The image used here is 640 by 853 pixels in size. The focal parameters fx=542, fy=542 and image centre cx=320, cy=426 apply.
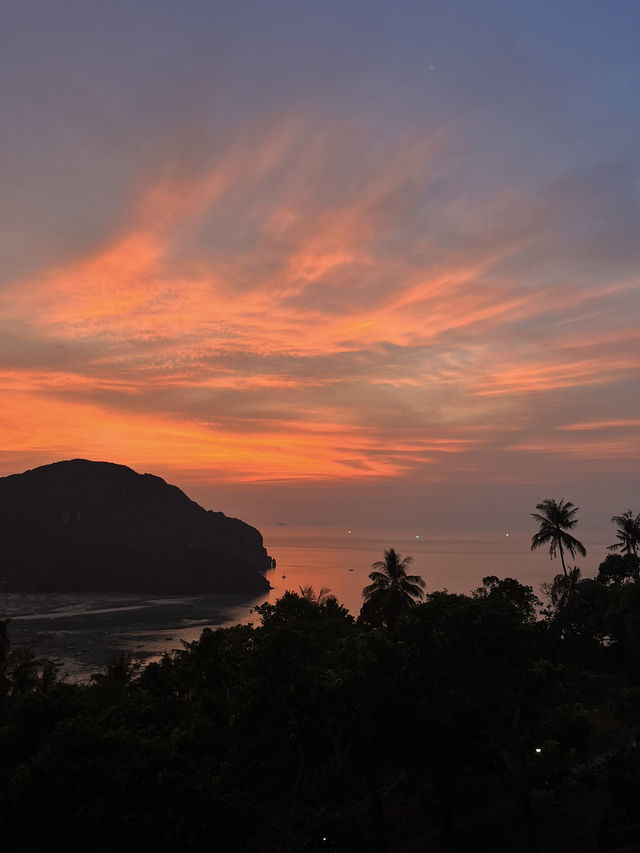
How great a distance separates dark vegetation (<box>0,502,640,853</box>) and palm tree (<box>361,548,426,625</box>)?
2007 centimetres

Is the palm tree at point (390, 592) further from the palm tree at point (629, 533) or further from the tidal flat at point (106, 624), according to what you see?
the tidal flat at point (106, 624)

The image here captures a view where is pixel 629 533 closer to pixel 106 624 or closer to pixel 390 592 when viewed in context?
pixel 390 592

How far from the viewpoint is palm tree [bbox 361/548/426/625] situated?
48469 millimetres

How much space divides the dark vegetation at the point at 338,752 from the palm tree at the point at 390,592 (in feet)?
65.8

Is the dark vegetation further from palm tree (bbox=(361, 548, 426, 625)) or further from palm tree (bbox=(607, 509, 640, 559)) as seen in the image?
palm tree (bbox=(607, 509, 640, 559))

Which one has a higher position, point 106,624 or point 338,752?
point 338,752

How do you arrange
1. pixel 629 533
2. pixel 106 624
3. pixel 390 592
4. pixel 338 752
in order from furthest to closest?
pixel 106 624 < pixel 629 533 < pixel 390 592 < pixel 338 752

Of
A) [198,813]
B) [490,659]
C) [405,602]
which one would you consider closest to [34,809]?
[198,813]

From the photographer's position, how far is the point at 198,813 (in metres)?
15.2

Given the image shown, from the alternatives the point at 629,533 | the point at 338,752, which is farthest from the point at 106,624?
the point at 338,752

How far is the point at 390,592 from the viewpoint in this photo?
48750 mm

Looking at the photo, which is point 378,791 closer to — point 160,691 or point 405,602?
point 160,691

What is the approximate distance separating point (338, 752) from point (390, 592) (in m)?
29.8

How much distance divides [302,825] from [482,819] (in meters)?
12.1
